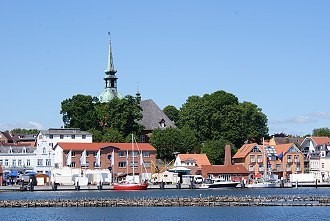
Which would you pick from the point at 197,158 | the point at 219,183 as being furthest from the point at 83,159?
the point at 219,183

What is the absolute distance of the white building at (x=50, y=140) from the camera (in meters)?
142

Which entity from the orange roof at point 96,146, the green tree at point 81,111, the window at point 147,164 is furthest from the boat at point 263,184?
the green tree at point 81,111

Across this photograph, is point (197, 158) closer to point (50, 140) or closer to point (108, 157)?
point (108, 157)

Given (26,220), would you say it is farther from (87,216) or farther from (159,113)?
(159,113)

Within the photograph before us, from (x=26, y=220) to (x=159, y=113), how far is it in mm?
99385

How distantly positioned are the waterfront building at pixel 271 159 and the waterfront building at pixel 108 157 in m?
17.1

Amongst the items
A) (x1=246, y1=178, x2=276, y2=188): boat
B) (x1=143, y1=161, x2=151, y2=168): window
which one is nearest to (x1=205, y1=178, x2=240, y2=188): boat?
(x1=246, y1=178, x2=276, y2=188): boat

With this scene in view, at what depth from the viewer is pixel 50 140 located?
145875mm

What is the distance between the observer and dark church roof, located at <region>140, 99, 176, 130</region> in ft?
537

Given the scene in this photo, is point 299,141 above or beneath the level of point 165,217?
above

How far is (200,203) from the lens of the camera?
8006cm

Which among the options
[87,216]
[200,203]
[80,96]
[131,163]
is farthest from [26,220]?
[80,96]

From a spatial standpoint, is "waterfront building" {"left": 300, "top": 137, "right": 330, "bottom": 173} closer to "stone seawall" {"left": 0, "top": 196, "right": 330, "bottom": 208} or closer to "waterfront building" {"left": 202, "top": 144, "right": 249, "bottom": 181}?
"waterfront building" {"left": 202, "top": 144, "right": 249, "bottom": 181}

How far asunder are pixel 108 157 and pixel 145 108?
30233mm
